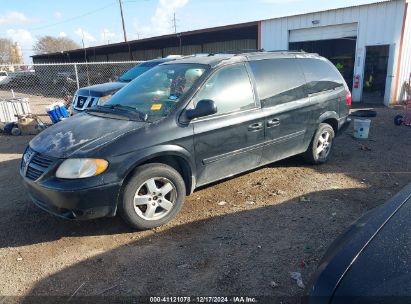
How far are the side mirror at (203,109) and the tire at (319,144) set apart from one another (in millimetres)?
2428

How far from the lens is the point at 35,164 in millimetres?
3752

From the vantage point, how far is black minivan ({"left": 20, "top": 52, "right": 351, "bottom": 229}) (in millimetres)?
3537

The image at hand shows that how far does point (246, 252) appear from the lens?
3.52 m

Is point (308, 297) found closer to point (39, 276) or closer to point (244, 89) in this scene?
point (39, 276)

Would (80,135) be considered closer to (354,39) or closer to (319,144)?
(319,144)

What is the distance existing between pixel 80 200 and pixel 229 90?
7.37 feet

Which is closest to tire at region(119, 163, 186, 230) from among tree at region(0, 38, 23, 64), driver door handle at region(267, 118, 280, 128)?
driver door handle at region(267, 118, 280, 128)

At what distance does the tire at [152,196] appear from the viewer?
3713 millimetres

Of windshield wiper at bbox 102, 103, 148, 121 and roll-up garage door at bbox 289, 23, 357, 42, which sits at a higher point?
roll-up garage door at bbox 289, 23, 357, 42

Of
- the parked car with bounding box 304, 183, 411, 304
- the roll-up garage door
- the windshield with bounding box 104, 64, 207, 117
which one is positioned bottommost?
the parked car with bounding box 304, 183, 411, 304

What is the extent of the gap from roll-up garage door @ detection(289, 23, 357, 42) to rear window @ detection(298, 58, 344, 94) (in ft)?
33.1

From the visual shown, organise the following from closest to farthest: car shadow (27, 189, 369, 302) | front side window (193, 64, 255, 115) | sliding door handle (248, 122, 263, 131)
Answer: car shadow (27, 189, 369, 302) → front side window (193, 64, 255, 115) → sliding door handle (248, 122, 263, 131)

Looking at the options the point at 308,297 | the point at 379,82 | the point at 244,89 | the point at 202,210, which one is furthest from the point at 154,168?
the point at 379,82

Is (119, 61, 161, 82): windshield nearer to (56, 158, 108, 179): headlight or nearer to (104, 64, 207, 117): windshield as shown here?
(104, 64, 207, 117): windshield
